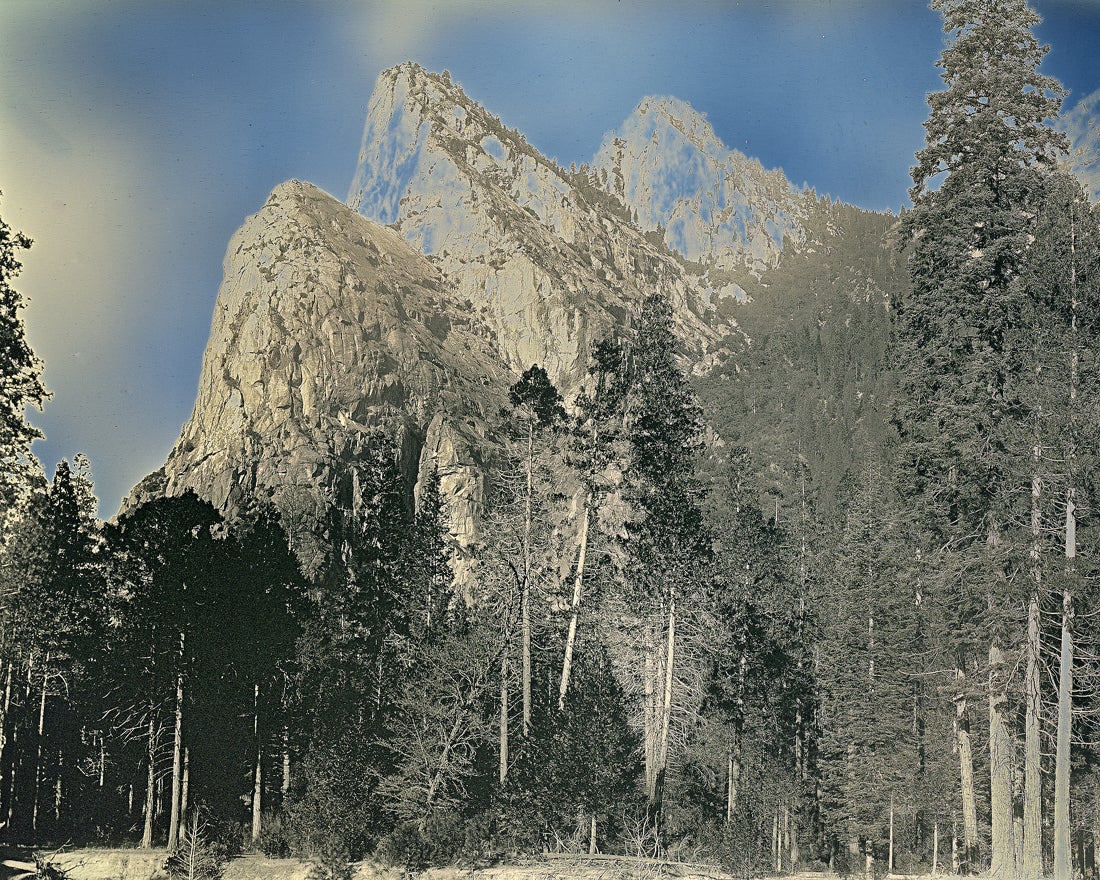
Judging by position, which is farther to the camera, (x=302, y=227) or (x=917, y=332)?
(x=302, y=227)

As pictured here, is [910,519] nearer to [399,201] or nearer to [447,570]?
[447,570]

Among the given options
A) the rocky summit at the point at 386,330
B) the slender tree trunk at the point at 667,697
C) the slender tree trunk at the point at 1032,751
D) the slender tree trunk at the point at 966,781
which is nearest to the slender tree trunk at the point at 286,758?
the slender tree trunk at the point at 667,697

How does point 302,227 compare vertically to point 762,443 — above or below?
above

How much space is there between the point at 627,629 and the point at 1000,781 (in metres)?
11.0

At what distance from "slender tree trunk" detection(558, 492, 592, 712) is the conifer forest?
0.16 meters

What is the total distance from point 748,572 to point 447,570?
14.1 meters

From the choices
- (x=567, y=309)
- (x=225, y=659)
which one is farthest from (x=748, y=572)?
(x=567, y=309)

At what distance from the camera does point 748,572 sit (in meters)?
47.8

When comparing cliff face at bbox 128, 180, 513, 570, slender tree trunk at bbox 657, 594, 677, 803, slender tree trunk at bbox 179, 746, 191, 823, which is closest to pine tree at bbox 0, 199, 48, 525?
slender tree trunk at bbox 179, 746, 191, 823

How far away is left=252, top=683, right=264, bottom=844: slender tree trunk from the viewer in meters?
30.8

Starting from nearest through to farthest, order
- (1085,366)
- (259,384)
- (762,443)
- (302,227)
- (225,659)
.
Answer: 1. (1085,366)
2. (225,659)
3. (259,384)
4. (762,443)
5. (302,227)

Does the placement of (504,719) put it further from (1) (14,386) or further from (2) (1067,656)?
(1) (14,386)

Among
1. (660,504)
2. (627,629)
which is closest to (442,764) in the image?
(627,629)

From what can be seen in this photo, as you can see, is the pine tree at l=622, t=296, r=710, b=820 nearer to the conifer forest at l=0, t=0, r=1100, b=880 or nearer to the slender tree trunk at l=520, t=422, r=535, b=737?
the conifer forest at l=0, t=0, r=1100, b=880
